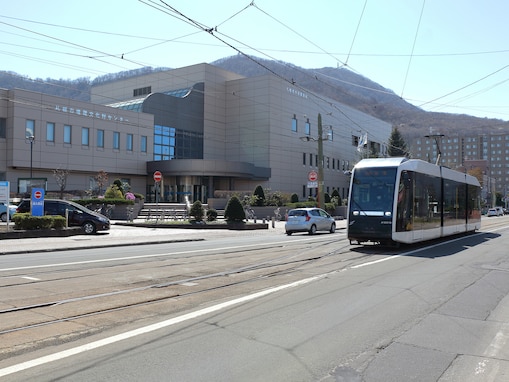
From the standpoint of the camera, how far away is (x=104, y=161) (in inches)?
2087

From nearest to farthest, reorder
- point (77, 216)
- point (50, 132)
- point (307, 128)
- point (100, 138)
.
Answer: point (77, 216), point (50, 132), point (100, 138), point (307, 128)

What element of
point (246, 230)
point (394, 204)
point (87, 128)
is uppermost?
point (87, 128)

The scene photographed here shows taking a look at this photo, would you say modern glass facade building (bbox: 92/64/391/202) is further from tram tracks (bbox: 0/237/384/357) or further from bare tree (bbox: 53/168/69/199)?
tram tracks (bbox: 0/237/384/357)

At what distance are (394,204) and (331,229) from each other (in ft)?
45.7

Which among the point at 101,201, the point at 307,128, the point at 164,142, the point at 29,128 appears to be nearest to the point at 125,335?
the point at 101,201

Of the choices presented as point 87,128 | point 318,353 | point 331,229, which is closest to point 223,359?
point 318,353

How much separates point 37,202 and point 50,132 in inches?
1079

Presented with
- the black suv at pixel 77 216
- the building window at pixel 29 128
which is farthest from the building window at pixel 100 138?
the black suv at pixel 77 216

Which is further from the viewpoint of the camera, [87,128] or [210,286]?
[87,128]

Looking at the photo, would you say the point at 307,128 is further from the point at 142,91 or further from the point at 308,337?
the point at 308,337

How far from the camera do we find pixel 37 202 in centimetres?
2325

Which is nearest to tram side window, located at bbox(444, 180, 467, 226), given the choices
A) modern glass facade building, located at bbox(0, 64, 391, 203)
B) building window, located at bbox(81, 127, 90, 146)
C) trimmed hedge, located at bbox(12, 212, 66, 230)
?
A: trimmed hedge, located at bbox(12, 212, 66, 230)

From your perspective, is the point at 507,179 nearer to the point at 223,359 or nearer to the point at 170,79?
the point at 170,79

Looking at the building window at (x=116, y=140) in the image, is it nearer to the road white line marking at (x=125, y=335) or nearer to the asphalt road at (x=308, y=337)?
the asphalt road at (x=308, y=337)
